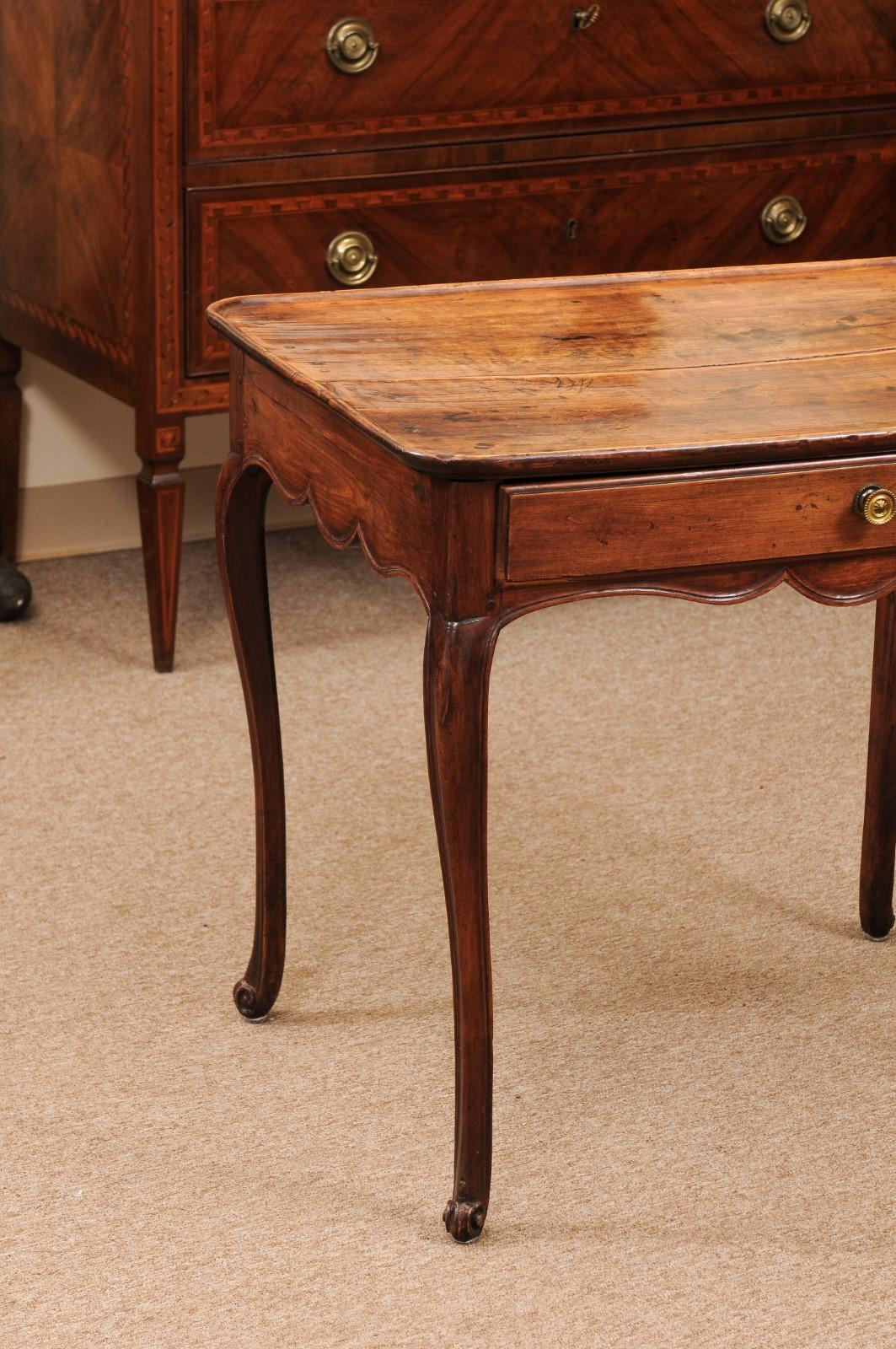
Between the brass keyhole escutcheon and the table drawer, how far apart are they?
1.59 meters

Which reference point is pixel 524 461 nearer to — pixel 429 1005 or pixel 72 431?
pixel 429 1005

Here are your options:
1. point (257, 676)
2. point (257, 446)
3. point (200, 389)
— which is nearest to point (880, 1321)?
point (257, 676)

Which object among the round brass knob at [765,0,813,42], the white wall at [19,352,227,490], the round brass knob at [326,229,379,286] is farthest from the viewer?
the white wall at [19,352,227,490]

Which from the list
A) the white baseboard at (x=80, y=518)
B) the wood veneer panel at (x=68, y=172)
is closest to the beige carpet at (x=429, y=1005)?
the white baseboard at (x=80, y=518)

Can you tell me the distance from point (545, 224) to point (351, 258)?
34 cm

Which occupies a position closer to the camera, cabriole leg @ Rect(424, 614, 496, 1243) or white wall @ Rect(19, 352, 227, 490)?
cabriole leg @ Rect(424, 614, 496, 1243)

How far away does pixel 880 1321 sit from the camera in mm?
1705

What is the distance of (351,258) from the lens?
2924 millimetres

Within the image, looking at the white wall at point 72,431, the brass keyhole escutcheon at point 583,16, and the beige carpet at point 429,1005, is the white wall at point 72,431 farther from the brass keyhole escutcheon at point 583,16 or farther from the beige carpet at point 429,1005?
the brass keyhole escutcheon at point 583,16

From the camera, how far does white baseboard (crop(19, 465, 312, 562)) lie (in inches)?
139

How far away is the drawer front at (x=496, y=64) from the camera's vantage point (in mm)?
2754

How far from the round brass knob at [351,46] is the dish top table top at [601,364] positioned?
3.10ft

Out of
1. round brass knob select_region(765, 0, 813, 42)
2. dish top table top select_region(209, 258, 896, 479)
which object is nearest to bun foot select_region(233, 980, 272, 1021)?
dish top table top select_region(209, 258, 896, 479)

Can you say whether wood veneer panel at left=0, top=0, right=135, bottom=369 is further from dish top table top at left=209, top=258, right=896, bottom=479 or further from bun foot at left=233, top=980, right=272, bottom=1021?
bun foot at left=233, top=980, right=272, bottom=1021
